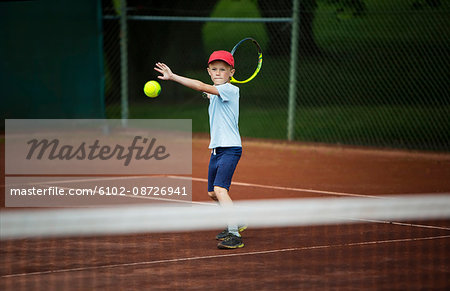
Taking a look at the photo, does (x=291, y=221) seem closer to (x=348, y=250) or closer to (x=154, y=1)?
(x=348, y=250)

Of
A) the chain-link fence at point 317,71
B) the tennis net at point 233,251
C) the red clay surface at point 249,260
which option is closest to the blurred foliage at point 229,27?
the chain-link fence at point 317,71

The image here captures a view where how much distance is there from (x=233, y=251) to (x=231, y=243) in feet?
0.25

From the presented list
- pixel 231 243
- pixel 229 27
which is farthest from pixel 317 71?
pixel 231 243

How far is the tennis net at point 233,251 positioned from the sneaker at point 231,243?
0.16 feet

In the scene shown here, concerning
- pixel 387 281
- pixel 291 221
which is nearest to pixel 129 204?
pixel 291 221

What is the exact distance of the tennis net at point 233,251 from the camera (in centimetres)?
528

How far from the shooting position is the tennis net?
5.28m

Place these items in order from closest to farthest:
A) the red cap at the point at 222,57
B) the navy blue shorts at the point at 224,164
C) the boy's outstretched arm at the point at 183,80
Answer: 1. the boy's outstretched arm at the point at 183,80
2. the red cap at the point at 222,57
3. the navy blue shorts at the point at 224,164

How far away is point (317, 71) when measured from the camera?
77.0 feet

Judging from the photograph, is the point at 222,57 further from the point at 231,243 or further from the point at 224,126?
the point at 231,243

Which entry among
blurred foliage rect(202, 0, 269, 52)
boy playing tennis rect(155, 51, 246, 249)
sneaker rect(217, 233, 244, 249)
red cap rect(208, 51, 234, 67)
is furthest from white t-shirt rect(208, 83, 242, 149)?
blurred foliage rect(202, 0, 269, 52)

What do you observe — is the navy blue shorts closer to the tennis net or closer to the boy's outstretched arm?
the tennis net

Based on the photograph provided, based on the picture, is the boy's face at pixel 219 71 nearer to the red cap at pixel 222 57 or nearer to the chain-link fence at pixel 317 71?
the red cap at pixel 222 57

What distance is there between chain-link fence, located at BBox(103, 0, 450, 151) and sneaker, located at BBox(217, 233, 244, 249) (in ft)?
26.2
